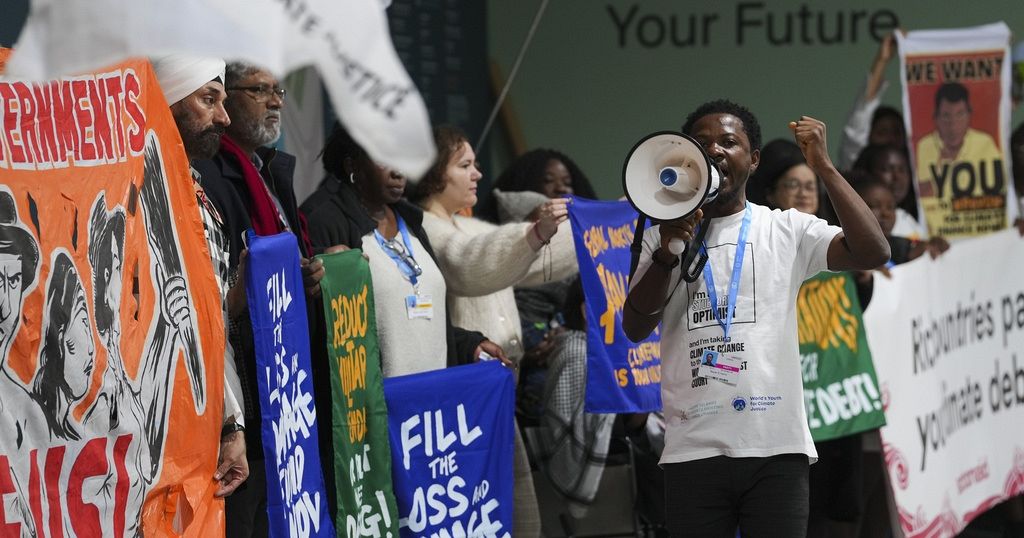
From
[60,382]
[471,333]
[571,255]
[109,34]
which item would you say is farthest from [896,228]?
[109,34]

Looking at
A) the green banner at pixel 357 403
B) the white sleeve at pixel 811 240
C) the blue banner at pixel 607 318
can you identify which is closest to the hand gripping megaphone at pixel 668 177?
the white sleeve at pixel 811 240

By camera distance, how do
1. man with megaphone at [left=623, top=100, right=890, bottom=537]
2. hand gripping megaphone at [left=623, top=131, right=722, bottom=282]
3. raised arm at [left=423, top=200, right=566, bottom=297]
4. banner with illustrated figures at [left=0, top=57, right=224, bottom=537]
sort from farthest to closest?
raised arm at [left=423, top=200, right=566, bottom=297] < man with megaphone at [left=623, top=100, right=890, bottom=537] < hand gripping megaphone at [left=623, top=131, right=722, bottom=282] < banner with illustrated figures at [left=0, top=57, right=224, bottom=537]

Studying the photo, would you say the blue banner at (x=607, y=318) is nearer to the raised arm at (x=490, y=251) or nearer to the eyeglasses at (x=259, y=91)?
the raised arm at (x=490, y=251)

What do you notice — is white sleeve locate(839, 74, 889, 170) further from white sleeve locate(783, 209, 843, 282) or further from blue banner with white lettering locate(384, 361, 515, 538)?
white sleeve locate(783, 209, 843, 282)

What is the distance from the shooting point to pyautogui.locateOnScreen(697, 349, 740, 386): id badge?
4.09 metres

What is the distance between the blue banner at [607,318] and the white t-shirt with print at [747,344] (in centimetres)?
173

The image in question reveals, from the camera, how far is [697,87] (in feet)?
33.0

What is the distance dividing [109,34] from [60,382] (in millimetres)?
1411

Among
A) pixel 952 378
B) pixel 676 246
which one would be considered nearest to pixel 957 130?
pixel 952 378

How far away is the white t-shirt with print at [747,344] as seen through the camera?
13.3 ft

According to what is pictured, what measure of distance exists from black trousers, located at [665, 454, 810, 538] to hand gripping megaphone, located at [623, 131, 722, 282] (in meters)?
0.61

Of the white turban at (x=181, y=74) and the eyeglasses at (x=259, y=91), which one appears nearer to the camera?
the white turban at (x=181, y=74)

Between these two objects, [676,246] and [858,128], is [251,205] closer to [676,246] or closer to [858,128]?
[676,246]

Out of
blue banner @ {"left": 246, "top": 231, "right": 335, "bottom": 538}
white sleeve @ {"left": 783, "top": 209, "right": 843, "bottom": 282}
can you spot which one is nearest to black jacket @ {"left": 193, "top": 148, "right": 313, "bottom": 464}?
blue banner @ {"left": 246, "top": 231, "right": 335, "bottom": 538}
